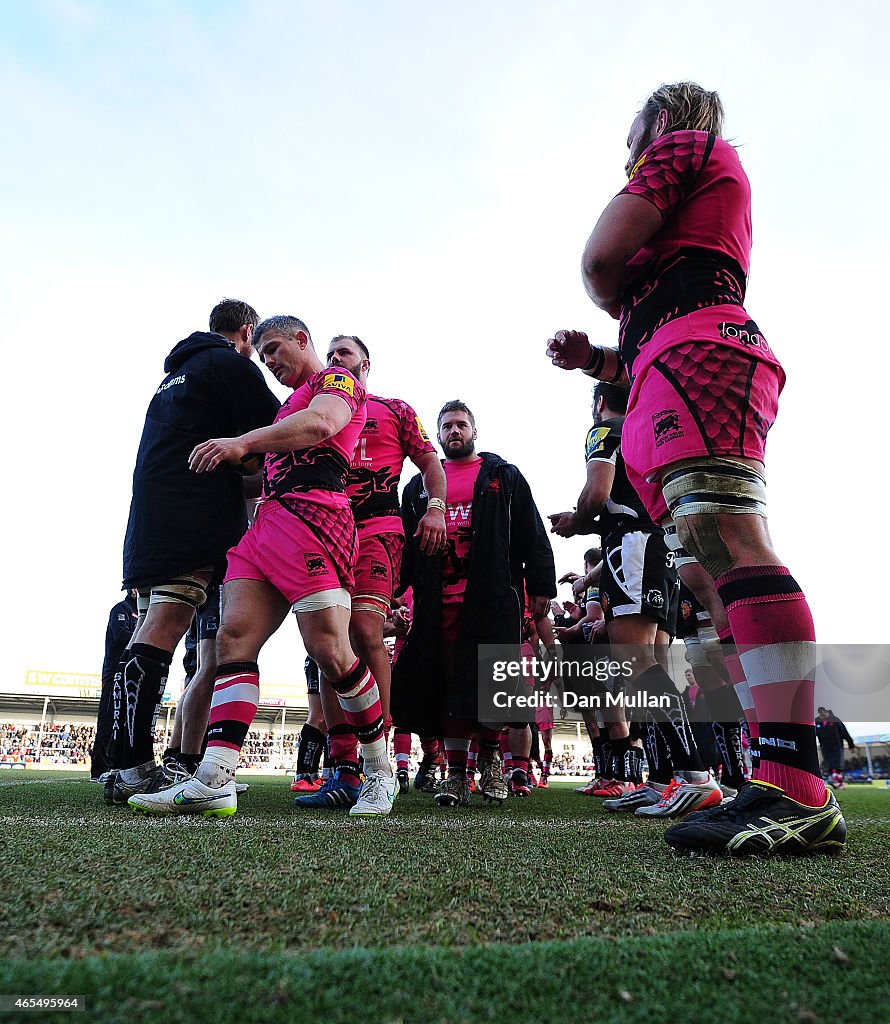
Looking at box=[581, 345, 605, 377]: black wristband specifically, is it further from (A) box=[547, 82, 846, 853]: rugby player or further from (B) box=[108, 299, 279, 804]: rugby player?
(B) box=[108, 299, 279, 804]: rugby player

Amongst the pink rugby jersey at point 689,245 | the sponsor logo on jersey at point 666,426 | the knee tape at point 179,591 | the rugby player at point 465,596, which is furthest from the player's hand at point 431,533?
the sponsor logo on jersey at point 666,426

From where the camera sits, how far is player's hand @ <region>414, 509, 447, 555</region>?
3555 millimetres

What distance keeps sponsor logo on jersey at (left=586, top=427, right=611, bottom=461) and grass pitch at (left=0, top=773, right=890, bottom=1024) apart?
2.37 metres

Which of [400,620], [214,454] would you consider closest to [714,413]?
[214,454]

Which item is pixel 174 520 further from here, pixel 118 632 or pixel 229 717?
pixel 118 632

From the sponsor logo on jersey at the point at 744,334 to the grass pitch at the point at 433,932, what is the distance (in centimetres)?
135

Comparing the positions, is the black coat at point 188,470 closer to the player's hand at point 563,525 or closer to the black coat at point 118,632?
the player's hand at point 563,525

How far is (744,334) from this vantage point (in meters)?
1.98

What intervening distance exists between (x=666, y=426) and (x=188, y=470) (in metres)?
2.18

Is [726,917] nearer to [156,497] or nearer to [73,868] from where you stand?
[73,868]

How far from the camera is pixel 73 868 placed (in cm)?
118

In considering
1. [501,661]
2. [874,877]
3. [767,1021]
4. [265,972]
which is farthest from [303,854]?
[501,661]

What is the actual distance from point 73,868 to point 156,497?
2.12 metres

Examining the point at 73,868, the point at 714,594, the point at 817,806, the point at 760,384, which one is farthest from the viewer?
the point at 714,594
